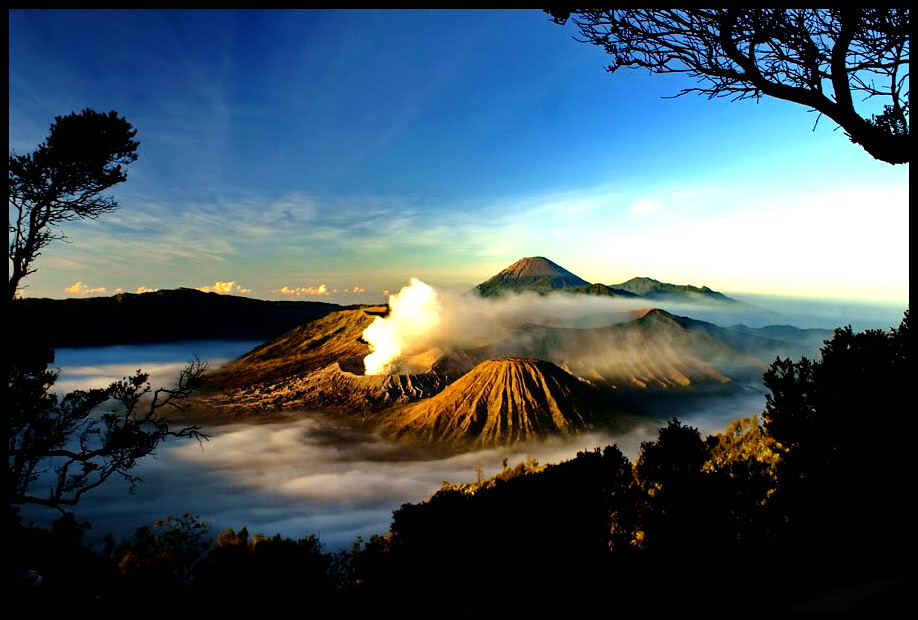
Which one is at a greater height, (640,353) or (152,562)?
(152,562)

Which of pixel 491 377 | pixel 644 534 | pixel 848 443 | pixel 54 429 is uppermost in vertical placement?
pixel 848 443

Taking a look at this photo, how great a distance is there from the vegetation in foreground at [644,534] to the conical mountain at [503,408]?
97.7 meters

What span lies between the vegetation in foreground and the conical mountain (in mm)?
97707

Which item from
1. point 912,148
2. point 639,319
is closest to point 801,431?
point 912,148

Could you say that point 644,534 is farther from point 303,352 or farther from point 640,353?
point 303,352

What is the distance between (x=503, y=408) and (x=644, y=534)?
345ft

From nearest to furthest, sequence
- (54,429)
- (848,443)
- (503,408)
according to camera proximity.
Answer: (848,443)
(54,429)
(503,408)

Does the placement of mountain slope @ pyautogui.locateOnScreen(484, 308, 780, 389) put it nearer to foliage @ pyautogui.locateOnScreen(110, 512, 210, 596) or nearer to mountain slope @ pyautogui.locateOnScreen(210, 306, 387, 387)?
mountain slope @ pyautogui.locateOnScreen(210, 306, 387, 387)

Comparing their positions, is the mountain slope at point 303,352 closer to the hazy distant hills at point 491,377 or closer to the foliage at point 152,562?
the hazy distant hills at point 491,377

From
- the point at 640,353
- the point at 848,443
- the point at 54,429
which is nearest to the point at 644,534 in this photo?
the point at 848,443

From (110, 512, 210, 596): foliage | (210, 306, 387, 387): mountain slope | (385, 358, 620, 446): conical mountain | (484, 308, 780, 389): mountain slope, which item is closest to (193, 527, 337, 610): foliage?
(110, 512, 210, 596): foliage

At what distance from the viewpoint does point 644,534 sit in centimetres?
892

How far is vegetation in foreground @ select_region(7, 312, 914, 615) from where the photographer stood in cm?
600

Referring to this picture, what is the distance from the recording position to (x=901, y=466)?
5.71m
